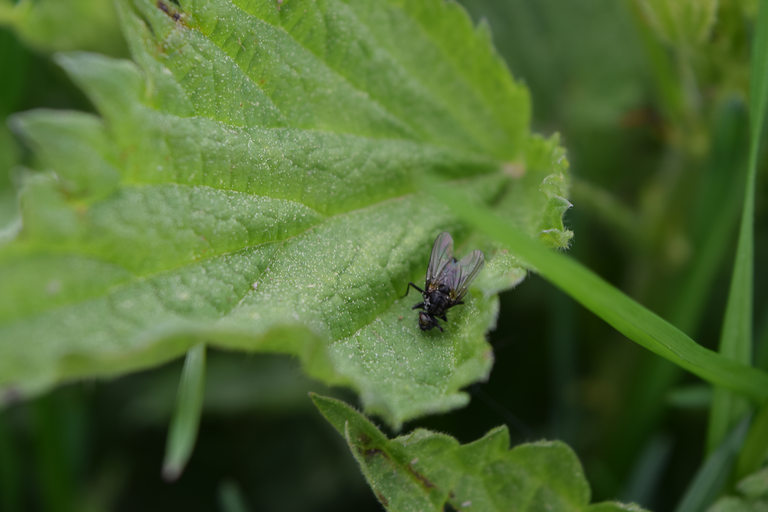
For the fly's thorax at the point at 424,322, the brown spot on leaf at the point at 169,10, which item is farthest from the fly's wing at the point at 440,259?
the brown spot on leaf at the point at 169,10

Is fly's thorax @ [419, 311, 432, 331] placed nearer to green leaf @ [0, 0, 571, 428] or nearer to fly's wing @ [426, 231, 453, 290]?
green leaf @ [0, 0, 571, 428]

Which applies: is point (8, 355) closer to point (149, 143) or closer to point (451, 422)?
point (149, 143)

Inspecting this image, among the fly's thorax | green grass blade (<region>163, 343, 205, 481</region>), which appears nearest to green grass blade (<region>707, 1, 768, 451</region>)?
the fly's thorax

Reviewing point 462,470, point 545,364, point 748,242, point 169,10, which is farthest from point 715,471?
point 169,10

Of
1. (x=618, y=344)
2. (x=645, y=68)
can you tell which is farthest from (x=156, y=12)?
(x=645, y=68)

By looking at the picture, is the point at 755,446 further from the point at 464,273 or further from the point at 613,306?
the point at 464,273

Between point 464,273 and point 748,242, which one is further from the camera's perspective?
point 464,273

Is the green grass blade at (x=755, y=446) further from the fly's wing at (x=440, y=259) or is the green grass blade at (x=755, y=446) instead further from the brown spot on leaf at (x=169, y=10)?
the brown spot on leaf at (x=169, y=10)
